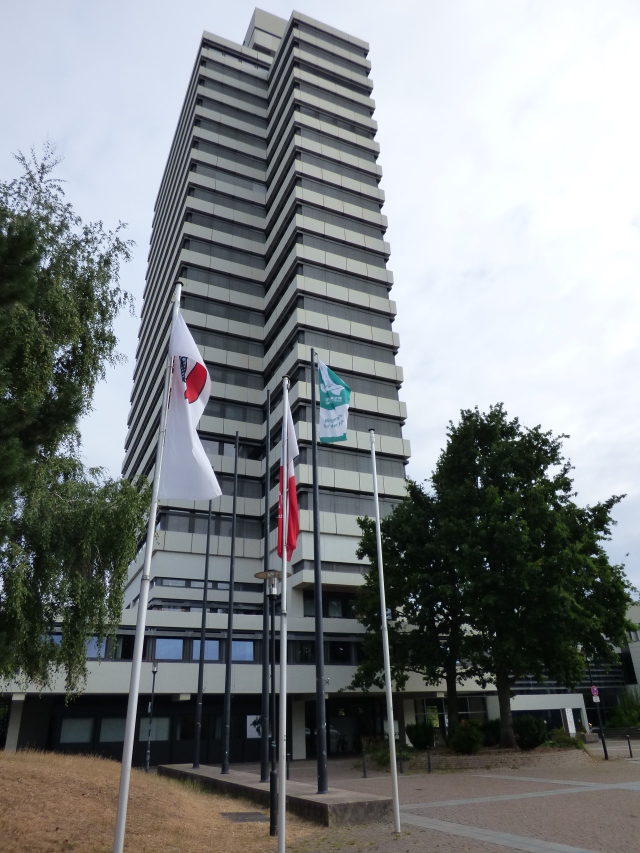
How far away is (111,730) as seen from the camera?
1427 inches

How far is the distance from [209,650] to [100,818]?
90.9 feet

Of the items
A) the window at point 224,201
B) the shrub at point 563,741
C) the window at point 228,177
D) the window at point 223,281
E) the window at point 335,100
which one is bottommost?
the shrub at point 563,741

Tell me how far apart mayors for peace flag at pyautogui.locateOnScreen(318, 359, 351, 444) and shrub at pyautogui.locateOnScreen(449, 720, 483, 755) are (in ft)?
64.4

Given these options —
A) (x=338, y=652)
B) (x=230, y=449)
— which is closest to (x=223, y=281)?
(x=230, y=449)

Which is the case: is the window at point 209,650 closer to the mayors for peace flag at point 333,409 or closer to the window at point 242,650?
the window at point 242,650

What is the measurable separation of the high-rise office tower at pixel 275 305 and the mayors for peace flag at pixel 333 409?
86.2ft

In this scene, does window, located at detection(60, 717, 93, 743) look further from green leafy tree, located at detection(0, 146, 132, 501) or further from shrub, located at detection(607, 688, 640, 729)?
shrub, located at detection(607, 688, 640, 729)

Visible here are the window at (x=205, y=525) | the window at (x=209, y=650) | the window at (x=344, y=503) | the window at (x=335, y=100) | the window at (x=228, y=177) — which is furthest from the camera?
the window at (x=335, y=100)

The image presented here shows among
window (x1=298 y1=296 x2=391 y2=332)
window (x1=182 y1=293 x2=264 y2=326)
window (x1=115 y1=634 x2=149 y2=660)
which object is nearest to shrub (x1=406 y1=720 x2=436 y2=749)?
window (x1=115 y1=634 x2=149 y2=660)

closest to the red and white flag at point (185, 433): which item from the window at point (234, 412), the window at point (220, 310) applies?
the window at point (234, 412)

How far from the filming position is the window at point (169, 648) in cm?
3797

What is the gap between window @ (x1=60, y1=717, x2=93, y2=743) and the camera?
35312 mm

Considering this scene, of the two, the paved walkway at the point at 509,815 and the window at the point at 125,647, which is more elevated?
the window at the point at 125,647

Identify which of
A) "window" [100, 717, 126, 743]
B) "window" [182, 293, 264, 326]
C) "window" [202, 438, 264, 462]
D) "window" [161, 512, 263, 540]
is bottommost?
"window" [100, 717, 126, 743]
